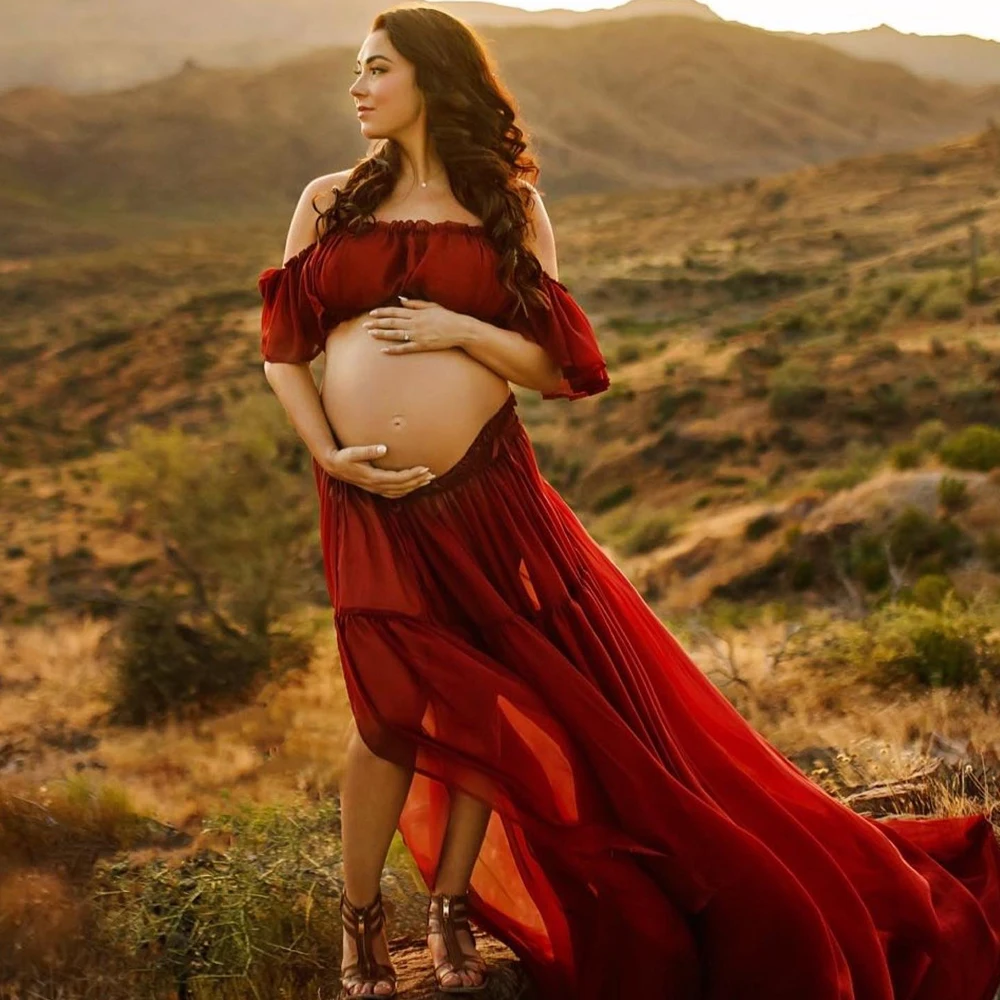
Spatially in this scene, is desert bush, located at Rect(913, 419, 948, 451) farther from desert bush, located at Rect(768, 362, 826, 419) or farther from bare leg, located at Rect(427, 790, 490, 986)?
bare leg, located at Rect(427, 790, 490, 986)

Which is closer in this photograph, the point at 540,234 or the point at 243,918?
the point at 540,234

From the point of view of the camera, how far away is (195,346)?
3556 cm

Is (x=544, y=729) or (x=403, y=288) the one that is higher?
(x=403, y=288)

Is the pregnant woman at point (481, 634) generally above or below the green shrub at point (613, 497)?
above

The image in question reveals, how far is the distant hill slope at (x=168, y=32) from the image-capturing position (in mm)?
129750

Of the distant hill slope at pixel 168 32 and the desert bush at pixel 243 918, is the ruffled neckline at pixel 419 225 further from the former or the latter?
the distant hill slope at pixel 168 32

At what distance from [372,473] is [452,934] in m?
1.00

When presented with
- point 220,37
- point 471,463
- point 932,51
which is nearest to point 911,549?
point 471,463

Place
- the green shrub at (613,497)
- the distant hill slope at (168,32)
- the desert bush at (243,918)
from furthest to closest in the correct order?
the distant hill slope at (168,32) < the green shrub at (613,497) < the desert bush at (243,918)

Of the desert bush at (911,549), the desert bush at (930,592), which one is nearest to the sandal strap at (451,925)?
the desert bush at (930,592)

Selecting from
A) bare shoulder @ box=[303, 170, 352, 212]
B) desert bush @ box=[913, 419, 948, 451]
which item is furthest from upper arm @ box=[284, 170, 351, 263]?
desert bush @ box=[913, 419, 948, 451]

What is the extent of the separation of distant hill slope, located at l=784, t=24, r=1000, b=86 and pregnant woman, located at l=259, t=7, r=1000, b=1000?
505ft

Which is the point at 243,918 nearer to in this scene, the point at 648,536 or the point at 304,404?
the point at 304,404

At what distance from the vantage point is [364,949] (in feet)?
9.00
